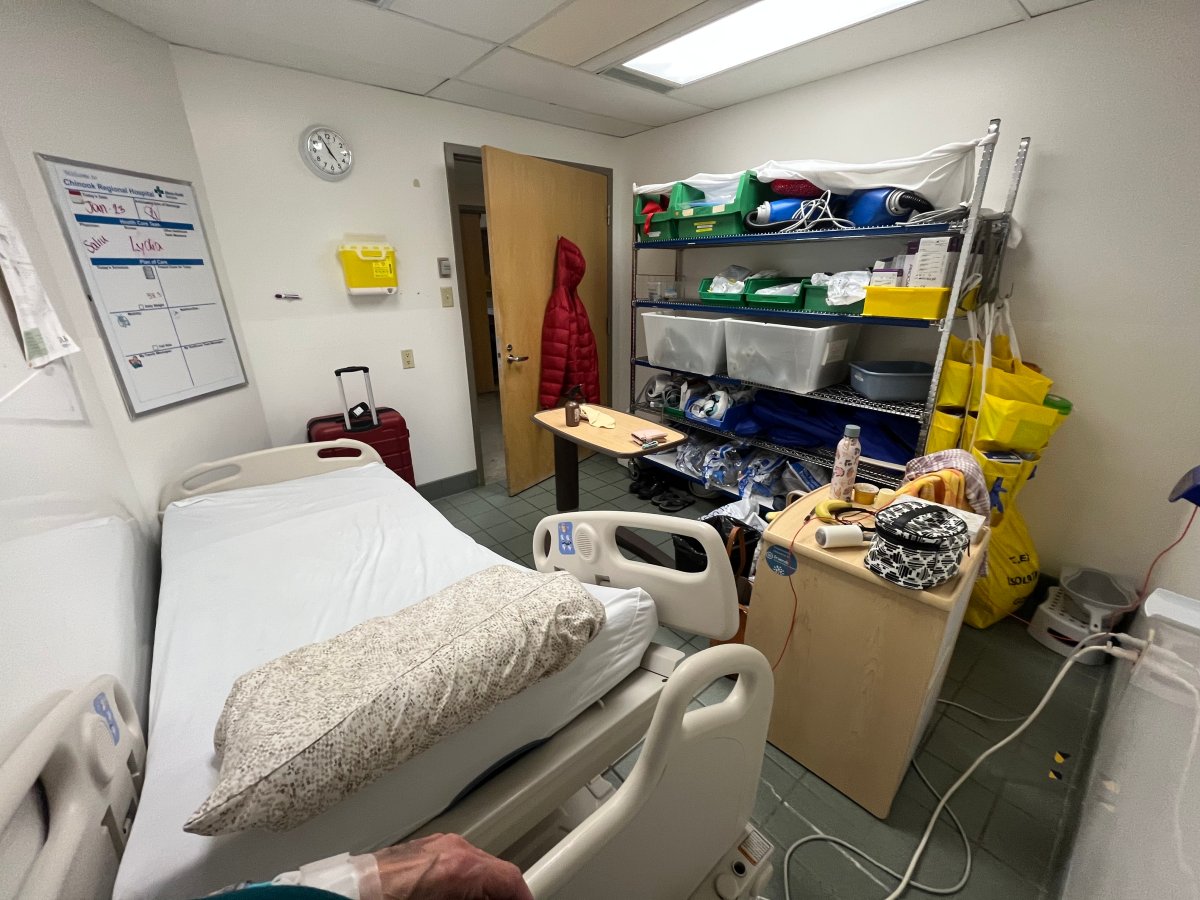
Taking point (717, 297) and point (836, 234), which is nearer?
point (836, 234)

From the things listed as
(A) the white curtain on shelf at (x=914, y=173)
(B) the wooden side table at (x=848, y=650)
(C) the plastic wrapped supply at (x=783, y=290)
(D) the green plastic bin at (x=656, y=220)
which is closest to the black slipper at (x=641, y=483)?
(C) the plastic wrapped supply at (x=783, y=290)

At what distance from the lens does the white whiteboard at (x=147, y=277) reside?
1.53 m

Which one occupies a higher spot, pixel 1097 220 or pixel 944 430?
pixel 1097 220

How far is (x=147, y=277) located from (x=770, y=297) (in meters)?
2.54

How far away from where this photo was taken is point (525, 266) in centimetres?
290

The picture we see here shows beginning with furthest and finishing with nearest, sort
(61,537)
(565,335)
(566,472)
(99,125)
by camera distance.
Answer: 1. (565,335)
2. (566,472)
3. (99,125)
4. (61,537)

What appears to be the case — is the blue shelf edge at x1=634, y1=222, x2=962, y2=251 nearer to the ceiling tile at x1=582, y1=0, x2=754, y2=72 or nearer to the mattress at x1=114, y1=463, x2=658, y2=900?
the ceiling tile at x1=582, y1=0, x2=754, y2=72

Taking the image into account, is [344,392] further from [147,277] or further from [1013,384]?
[1013,384]

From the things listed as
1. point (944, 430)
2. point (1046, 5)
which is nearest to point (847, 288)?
point (944, 430)

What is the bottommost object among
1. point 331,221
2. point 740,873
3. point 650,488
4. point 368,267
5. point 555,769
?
point 650,488

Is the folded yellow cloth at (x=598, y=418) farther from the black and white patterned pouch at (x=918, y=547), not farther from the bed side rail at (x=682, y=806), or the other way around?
the bed side rail at (x=682, y=806)

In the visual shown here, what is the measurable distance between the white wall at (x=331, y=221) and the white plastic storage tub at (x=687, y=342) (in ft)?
4.01

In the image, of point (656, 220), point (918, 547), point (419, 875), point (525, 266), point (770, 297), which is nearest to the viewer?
point (419, 875)

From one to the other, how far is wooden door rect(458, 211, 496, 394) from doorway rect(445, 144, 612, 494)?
1.73 meters
